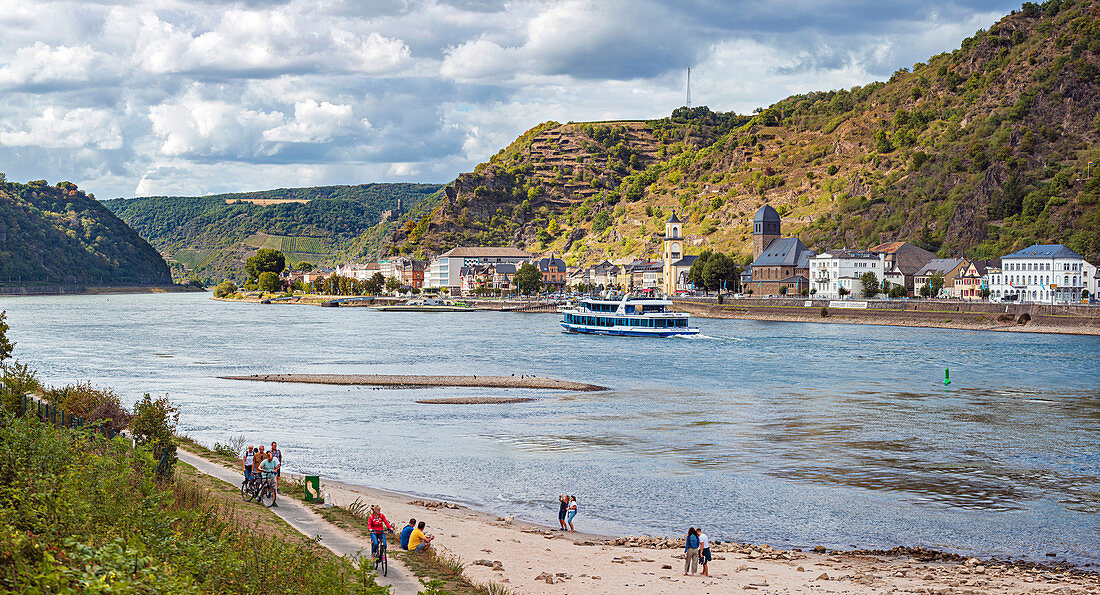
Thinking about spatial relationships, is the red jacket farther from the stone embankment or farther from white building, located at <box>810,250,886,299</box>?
white building, located at <box>810,250,886,299</box>

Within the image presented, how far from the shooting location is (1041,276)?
115 meters

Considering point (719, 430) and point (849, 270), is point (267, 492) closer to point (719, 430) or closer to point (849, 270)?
point (719, 430)

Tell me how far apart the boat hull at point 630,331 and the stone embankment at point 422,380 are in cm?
4116

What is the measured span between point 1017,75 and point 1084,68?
15861 mm

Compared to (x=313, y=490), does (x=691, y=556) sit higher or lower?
lower

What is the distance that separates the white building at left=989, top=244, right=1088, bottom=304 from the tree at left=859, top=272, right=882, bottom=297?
17.7 metres

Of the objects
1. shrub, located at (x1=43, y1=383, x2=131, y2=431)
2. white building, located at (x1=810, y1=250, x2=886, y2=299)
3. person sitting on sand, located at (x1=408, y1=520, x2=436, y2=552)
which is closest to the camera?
person sitting on sand, located at (x1=408, y1=520, x2=436, y2=552)

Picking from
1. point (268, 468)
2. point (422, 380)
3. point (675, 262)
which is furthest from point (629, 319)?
point (268, 468)

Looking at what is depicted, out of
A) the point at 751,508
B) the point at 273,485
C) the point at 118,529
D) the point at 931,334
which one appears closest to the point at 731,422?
the point at 751,508

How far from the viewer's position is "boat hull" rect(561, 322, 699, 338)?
9925 centimetres

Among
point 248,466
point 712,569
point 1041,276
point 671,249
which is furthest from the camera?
point 671,249

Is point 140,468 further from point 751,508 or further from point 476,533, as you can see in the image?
point 751,508

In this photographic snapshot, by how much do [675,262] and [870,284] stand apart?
50.8 m

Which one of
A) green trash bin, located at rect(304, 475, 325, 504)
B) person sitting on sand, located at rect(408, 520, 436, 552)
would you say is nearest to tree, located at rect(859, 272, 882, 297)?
green trash bin, located at rect(304, 475, 325, 504)
